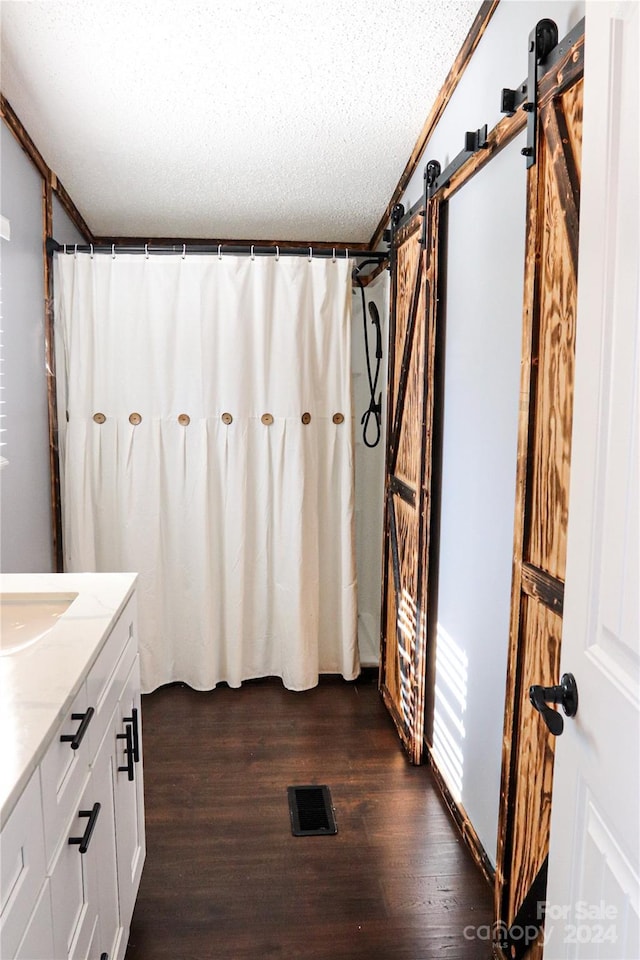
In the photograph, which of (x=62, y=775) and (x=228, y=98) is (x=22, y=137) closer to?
(x=228, y=98)

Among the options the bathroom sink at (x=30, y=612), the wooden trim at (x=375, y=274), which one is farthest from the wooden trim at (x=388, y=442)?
the bathroom sink at (x=30, y=612)

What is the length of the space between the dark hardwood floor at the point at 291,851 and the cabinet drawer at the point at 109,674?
0.77 meters

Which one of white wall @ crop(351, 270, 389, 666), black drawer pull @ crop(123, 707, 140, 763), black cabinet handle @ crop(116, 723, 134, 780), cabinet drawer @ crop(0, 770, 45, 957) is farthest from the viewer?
white wall @ crop(351, 270, 389, 666)

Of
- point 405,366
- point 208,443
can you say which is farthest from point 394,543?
point 208,443

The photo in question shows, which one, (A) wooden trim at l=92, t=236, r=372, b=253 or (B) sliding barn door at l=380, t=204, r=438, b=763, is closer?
(B) sliding barn door at l=380, t=204, r=438, b=763

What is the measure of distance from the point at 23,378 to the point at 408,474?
167cm

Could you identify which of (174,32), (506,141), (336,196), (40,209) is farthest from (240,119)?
(506,141)

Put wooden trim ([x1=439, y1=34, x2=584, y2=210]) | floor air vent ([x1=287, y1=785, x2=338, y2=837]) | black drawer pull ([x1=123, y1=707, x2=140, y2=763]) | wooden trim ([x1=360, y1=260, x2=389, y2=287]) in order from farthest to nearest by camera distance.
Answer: wooden trim ([x1=360, y1=260, x2=389, y2=287])
floor air vent ([x1=287, y1=785, x2=338, y2=837])
black drawer pull ([x1=123, y1=707, x2=140, y2=763])
wooden trim ([x1=439, y1=34, x2=584, y2=210])

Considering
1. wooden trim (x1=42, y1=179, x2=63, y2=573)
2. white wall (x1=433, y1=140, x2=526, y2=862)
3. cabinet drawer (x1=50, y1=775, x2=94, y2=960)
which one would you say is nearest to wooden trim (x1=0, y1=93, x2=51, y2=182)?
wooden trim (x1=42, y1=179, x2=63, y2=573)

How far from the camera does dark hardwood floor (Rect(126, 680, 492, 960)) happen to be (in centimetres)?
194

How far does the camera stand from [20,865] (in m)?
1.00

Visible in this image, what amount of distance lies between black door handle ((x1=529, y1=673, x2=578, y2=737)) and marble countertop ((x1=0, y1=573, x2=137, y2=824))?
2.73 feet

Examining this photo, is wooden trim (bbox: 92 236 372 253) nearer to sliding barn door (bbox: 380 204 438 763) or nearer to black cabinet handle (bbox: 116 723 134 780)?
sliding barn door (bbox: 380 204 438 763)

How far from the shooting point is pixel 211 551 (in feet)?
11.2
